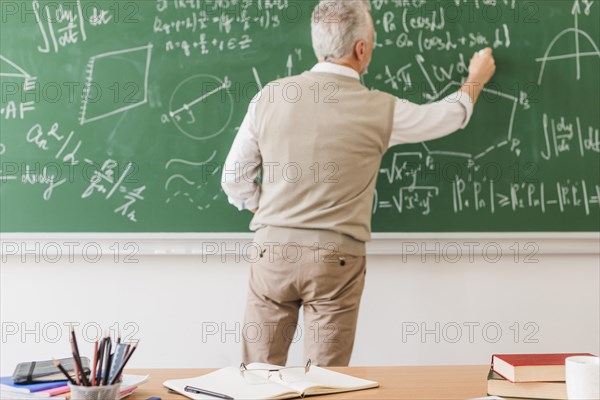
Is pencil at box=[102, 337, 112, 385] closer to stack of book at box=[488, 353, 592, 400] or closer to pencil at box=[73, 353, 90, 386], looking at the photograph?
pencil at box=[73, 353, 90, 386]

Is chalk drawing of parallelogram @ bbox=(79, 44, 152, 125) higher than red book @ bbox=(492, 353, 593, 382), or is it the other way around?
chalk drawing of parallelogram @ bbox=(79, 44, 152, 125)

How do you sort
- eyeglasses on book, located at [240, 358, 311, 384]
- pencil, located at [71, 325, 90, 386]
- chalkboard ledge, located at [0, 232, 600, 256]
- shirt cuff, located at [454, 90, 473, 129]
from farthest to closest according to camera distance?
1. chalkboard ledge, located at [0, 232, 600, 256]
2. shirt cuff, located at [454, 90, 473, 129]
3. eyeglasses on book, located at [240, 358, 311, 384]
4. pencil, located at [71, 325, 90, 386]

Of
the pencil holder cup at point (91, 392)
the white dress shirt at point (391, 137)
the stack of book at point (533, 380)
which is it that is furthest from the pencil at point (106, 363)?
the white dress shirt at point (391, 137)

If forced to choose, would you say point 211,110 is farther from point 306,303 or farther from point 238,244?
point 306,303

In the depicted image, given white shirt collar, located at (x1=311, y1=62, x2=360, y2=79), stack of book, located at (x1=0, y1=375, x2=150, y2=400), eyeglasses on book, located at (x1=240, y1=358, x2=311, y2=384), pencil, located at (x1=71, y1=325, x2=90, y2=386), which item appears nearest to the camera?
pencil, located at (x1=71, y1=325, x2=90, y2=386)

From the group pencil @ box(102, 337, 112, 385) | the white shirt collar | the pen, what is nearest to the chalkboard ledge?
the white shirt collar

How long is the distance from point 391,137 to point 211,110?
2.60 feet

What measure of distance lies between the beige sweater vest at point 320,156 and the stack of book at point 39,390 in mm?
1051

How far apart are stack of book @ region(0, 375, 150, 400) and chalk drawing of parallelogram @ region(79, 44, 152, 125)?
5.49 feet

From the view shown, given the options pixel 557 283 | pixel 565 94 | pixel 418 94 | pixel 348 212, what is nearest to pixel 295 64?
pixel 418 94

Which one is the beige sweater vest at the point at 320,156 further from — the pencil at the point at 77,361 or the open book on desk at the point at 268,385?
the pencil at the point at 77,361

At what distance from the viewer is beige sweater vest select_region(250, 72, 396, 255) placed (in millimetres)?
2422

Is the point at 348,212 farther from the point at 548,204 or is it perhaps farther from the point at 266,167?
the point at 548,204

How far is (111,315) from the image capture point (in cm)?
299
